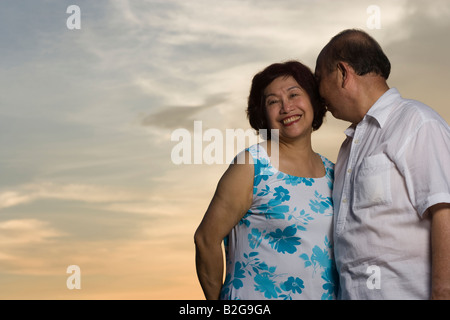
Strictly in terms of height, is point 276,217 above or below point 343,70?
below

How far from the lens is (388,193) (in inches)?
112

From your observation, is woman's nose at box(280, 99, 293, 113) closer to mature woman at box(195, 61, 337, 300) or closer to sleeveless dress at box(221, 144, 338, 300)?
mature woman at box(195, 61, 337, 300)

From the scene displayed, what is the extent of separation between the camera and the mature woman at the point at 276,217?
3322mm

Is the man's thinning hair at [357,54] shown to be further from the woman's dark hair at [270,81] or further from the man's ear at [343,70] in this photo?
the woman's dark hair at [270,81]

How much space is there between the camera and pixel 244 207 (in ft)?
11.0

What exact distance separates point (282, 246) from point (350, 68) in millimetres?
1144

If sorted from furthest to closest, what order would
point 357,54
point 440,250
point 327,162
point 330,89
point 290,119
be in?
point 327,162
point 290,119
point 330,89
point 357,54
point 440,250

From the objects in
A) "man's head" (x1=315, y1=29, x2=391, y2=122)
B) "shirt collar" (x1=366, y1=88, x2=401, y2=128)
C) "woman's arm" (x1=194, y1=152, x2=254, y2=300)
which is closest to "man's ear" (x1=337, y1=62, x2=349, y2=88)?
"man's head" (x1=315, y1=29, x2=391, y2=122)

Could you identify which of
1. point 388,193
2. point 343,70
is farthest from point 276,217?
point 343,70

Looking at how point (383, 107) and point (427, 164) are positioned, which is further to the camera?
point (383, 107)

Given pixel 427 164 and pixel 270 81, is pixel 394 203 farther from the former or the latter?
pixel 270 81

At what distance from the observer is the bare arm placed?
2607 millimetres

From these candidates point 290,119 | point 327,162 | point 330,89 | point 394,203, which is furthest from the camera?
point 327,162

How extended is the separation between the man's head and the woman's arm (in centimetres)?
67
